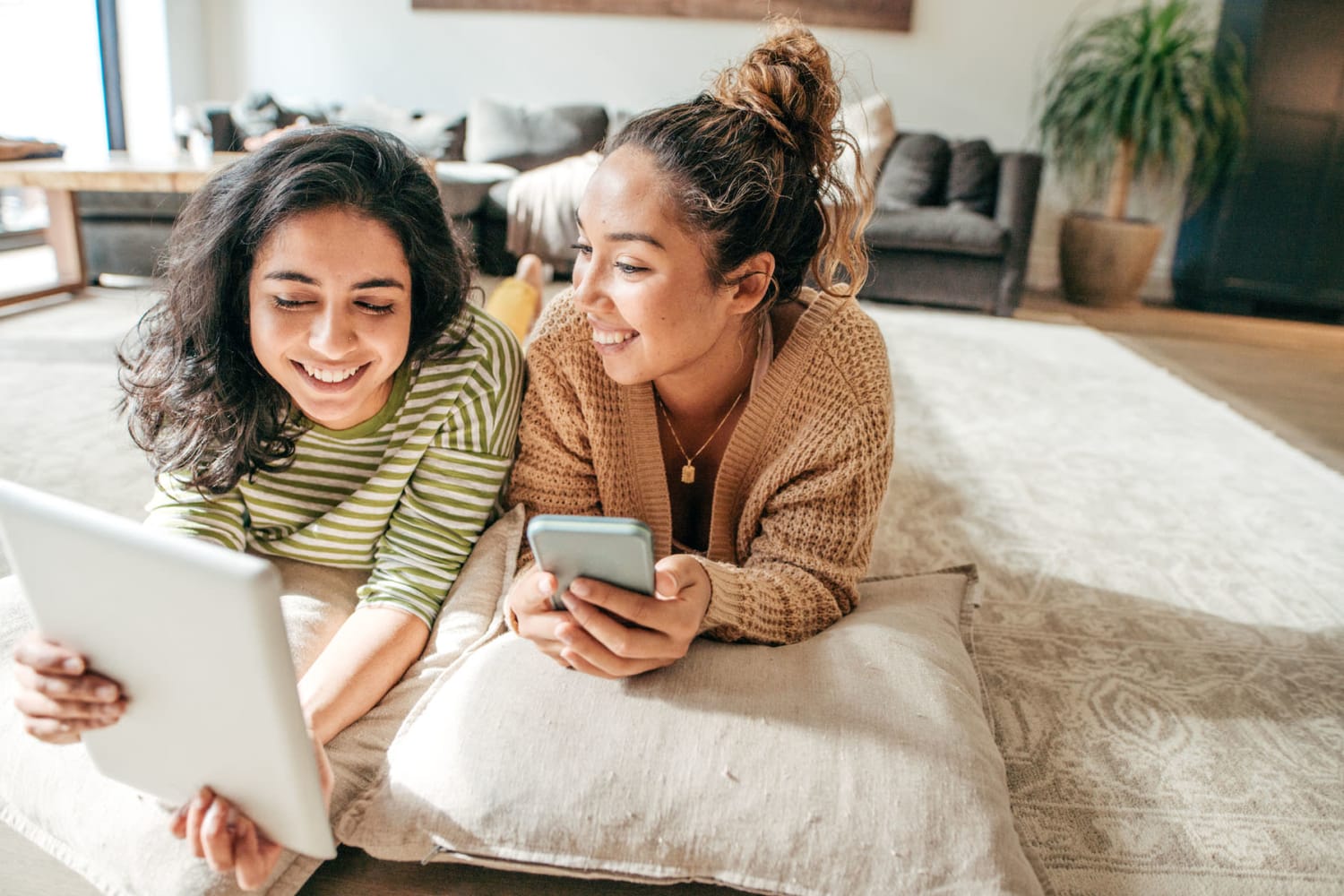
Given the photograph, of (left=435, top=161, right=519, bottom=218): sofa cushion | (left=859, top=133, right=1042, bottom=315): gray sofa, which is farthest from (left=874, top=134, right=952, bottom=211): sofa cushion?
(left=435, top=161, right=519, bottom=218): sofa cushion

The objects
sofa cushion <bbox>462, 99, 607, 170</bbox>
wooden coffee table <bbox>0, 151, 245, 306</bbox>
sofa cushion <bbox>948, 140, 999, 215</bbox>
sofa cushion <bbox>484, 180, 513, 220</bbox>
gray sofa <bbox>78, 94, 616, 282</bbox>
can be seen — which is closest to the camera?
wooden coffee table <bbox>0, 151, 245, 306</bbox>

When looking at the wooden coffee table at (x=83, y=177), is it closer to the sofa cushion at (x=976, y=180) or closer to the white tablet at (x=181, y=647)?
the white tablet at (x=181, y=647)

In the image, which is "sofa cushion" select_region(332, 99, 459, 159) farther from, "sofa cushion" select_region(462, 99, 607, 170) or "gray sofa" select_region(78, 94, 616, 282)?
"sofa cushion" select_region(462, 99, 607, 170)

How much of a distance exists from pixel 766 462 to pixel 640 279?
30 centimetres

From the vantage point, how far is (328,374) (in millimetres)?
1056

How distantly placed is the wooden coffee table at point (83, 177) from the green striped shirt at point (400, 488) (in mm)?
1634

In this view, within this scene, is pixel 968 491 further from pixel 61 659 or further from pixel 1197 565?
pixel 61 659

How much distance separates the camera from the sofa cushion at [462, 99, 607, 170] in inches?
182

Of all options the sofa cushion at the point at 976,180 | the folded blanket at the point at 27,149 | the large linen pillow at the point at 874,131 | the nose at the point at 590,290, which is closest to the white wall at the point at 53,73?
the folded blanket at the point at 27,149

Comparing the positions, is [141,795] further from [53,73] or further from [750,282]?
[53,73]

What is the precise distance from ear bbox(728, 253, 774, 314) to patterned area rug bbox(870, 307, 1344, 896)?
643 millimetres

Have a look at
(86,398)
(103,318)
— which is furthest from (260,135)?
(86,398)

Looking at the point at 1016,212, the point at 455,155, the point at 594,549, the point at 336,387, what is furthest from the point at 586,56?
the point at 594,549

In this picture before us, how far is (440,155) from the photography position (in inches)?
184
